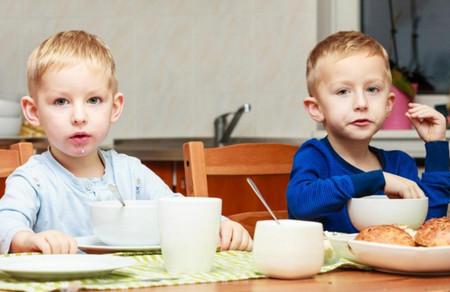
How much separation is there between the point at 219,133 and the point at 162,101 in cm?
29

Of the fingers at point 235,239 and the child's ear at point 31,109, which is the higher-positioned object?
the child's ear at point 31,109

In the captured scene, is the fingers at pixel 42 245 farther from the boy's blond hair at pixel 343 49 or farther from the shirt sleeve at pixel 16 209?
the boy's blond hair at pixel 343 49

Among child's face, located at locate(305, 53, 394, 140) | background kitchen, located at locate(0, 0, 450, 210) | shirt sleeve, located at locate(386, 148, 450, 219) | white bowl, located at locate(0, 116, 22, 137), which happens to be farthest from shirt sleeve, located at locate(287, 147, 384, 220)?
background kitchen, located at locate(0, 0, 450, 210)

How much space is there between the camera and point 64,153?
1.70 metres

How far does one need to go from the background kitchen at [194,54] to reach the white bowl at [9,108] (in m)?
0.34

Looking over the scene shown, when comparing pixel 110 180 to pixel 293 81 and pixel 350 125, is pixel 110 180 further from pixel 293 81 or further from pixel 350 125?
pixel 293 81

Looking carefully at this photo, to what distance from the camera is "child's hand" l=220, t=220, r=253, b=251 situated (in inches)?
56.3

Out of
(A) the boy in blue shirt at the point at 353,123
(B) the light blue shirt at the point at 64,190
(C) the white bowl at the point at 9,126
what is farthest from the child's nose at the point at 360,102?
(C) the white bowl at the point at 9,126

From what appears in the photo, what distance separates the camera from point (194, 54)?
3781 millimetres

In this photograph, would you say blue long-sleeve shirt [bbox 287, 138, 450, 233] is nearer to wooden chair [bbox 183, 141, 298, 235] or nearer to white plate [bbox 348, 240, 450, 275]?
wooden chair [bbox 183, 141, 298, 235]

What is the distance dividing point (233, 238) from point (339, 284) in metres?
0.34

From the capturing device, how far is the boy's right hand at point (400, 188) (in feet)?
5.14

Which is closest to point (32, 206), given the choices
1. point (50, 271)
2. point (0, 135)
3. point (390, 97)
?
point (50, 271)

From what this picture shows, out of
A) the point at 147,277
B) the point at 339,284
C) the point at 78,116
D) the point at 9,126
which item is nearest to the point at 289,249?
the point at 339,284
